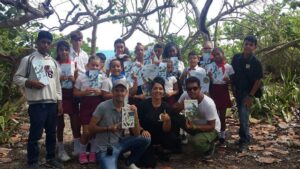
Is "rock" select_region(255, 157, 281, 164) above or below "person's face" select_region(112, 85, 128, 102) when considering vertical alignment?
below

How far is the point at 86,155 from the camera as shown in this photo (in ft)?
16.5

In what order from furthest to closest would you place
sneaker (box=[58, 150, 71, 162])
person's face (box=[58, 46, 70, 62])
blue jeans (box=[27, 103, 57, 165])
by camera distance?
sneaker (box=[58, 150, 71, 162]) < person's face (box=[58, 46, 70, 62]) < blue jeans (box=[27, 103, 57, 165])

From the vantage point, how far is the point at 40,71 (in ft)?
14.5

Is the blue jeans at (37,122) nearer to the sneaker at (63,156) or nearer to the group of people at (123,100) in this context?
the group of people at (123,100)

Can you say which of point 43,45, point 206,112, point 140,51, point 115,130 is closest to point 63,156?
point 115,130

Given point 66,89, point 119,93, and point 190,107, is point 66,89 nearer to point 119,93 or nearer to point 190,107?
point 119,93

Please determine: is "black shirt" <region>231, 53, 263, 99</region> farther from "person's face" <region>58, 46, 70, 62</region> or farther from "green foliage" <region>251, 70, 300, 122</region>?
"person's face" <region>58, 46, 70, 62</region>

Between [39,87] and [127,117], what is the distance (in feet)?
3.75

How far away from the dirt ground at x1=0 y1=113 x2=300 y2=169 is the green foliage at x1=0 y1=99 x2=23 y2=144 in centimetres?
14

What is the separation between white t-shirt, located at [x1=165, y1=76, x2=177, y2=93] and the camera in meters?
5.47

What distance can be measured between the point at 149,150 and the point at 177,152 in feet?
2.12

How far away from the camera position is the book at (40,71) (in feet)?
14.4

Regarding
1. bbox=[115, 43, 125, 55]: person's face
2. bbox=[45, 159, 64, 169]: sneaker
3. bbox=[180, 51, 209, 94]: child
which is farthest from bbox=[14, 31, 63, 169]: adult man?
bbox=[180, 51, 209, 94]: child

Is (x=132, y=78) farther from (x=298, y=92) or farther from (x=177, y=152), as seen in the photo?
(x=298, y=92)
